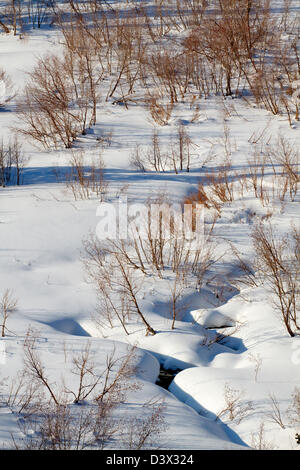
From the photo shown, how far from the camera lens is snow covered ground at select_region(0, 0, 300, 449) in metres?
11.6

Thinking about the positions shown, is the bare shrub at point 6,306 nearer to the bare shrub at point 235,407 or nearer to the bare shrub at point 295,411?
the bare shrub at point 235,407

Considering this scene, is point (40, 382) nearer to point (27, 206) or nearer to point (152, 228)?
point (152, 228)

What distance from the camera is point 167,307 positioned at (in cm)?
1539

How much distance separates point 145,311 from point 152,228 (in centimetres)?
281

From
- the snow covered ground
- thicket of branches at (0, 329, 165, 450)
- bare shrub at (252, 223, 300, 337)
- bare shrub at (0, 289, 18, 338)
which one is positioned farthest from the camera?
bare shrub at (0, 289, 18, 338)

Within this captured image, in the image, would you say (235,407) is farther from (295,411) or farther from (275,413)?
(295,411)

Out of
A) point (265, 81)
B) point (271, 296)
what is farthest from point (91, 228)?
point (265, 81)

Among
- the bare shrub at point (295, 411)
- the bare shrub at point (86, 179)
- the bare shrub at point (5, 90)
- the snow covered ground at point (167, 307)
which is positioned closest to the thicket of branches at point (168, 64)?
the bare shrub at point (5, 90)

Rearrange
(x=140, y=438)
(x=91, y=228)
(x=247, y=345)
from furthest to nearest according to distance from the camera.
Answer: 1. (x=91, y=228)
2. (x=247, y=345)
3. (x=140, y=438)

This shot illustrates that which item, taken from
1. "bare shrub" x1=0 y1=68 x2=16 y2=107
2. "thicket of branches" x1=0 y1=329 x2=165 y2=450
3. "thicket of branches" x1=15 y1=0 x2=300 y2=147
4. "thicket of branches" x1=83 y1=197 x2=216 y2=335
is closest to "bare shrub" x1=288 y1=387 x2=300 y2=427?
"thicket of branches" x1=0 y1=329 x2=165 y2=450

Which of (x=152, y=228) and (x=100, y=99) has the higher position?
(x=100, y=99)

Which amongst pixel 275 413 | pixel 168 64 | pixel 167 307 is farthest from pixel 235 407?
pixel 168 64

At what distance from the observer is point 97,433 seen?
33.9ft

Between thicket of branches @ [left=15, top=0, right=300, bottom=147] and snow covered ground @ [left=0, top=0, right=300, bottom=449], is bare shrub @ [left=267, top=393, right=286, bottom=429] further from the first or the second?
thicket of branches @ [left=15, top=0, right=300, bottom=147]
